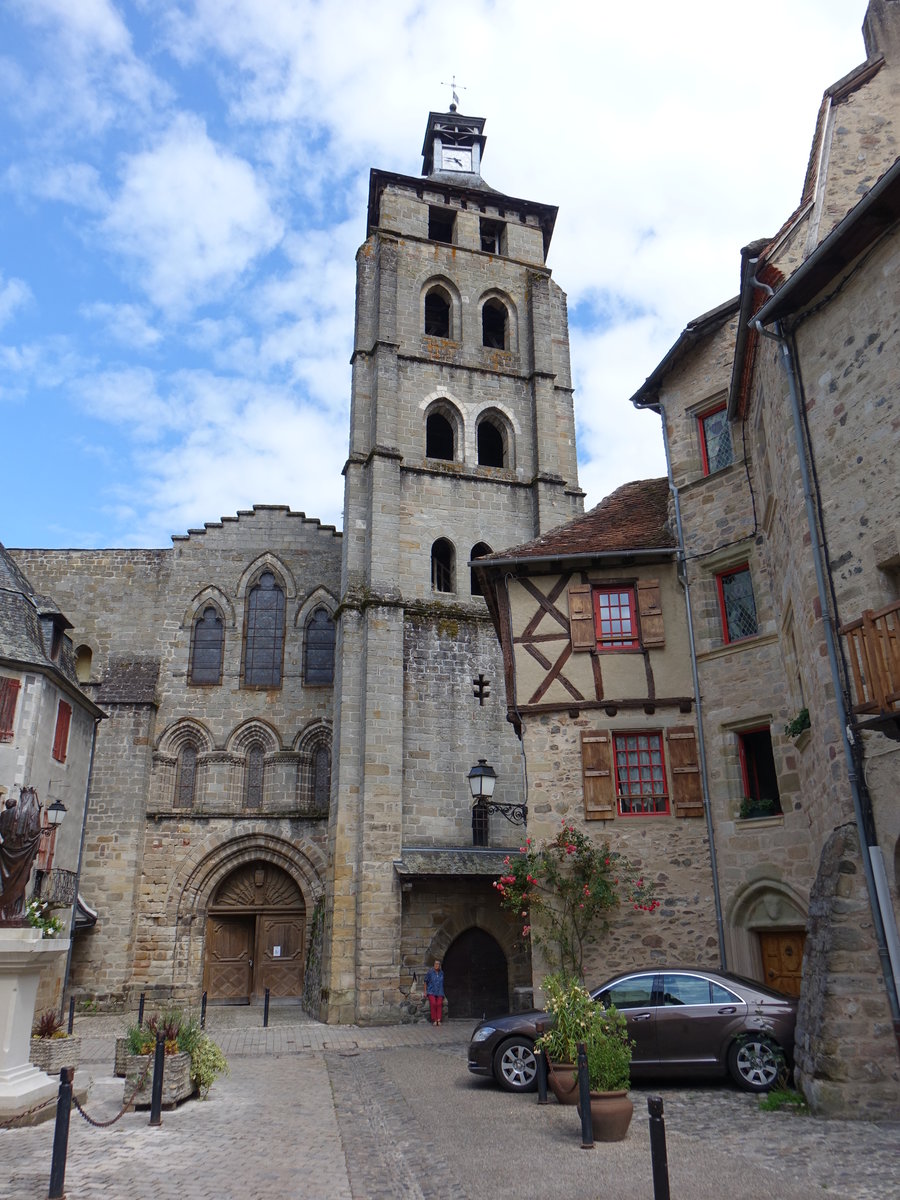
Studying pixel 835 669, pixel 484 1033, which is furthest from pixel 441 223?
pixel 484 1033

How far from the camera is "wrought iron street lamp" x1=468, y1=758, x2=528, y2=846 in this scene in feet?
52.2

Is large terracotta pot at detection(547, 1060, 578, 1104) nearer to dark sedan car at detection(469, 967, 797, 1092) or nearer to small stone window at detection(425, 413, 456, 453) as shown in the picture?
dark sedan car at detection(469, 967, 797, 1092)

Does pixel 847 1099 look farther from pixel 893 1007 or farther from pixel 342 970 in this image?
pixel 342 970

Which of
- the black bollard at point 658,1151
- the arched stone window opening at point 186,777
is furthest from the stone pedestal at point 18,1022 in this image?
the arched stone window opening at point 186,777

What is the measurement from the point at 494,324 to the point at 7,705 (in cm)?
1833

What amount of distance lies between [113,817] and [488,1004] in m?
9.60

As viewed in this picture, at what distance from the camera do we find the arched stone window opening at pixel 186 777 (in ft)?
74.8

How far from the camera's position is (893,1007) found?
7.86 meters

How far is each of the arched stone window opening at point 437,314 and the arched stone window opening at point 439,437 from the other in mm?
2899

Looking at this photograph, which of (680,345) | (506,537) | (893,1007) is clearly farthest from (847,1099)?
(506,537)

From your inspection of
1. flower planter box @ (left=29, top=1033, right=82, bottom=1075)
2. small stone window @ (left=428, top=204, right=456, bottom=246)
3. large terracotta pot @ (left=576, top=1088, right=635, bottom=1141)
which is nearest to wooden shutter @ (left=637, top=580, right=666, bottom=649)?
large terracotta pot @ (left=576, top=1088, right=635, bottom=1141)

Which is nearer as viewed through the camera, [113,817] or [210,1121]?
[210,1121]

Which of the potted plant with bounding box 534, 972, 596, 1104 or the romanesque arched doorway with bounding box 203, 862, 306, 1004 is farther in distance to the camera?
the romanesque arched doorway with bounding box 203, 862, 306, 1004

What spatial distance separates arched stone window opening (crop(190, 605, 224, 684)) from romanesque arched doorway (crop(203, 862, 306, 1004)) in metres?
4.94
